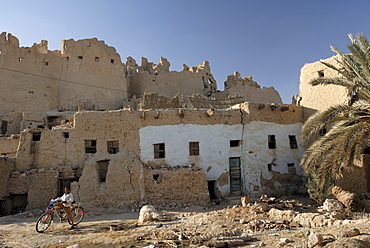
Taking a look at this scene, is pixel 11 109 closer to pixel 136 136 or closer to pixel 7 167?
pixel 7 167

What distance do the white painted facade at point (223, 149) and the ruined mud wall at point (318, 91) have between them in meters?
2.34

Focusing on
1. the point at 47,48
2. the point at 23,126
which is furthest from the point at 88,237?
the point at 47,48

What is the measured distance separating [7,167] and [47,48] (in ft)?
60.8

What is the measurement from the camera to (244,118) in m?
14.8

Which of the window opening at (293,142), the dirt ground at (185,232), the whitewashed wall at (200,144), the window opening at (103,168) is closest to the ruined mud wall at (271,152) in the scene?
the window opening at (293,142)

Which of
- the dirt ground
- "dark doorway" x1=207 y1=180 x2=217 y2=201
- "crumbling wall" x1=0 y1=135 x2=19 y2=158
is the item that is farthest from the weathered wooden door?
"crumbling wall" x1=0 y1=135 x2=19 y2=158

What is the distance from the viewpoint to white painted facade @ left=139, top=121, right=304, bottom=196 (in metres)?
13.7

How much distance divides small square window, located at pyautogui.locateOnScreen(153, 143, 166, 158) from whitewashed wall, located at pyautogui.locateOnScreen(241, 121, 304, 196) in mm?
3864

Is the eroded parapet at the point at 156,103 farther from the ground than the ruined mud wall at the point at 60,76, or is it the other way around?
the ruined mud wall at the point at 60,76

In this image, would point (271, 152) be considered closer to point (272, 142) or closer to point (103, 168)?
point (272, 142)

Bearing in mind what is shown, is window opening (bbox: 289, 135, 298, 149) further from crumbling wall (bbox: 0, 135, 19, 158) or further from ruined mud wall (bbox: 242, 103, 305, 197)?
crumbling wall (bbox: 0, 135, 19, 158)

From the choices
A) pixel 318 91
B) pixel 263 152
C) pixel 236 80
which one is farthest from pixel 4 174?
pixel 236 80

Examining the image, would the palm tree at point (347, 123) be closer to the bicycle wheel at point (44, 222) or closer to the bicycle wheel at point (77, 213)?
the bicycle wheel at point (77, 213)

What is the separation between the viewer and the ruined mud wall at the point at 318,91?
47.5ft
